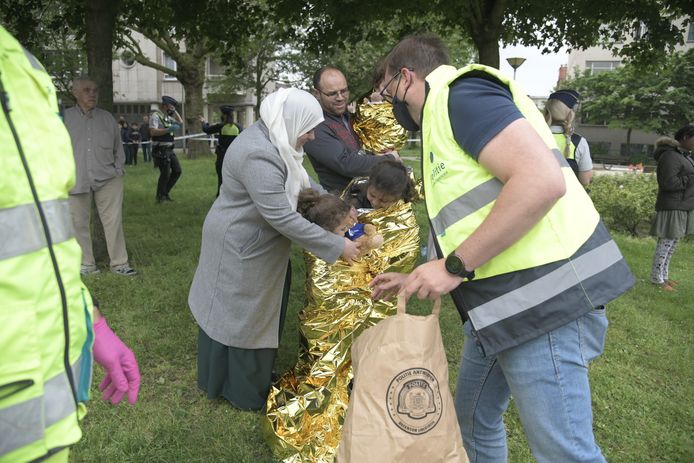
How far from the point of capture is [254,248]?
2.98 metres

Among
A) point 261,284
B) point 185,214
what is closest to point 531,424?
point 261,284

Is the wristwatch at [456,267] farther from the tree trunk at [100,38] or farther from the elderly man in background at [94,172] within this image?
the tree trunk at [100,38]

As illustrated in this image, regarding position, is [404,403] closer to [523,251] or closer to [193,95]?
[523,251]

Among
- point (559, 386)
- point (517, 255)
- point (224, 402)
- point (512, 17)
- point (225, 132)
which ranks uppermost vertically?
point (512, 17)

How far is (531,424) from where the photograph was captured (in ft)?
5.79

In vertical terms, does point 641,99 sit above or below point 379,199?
above

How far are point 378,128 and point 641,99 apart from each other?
127ft

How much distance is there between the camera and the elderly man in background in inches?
222

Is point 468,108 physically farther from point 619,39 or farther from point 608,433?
point 619,39

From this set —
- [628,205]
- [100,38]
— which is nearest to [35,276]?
[100,38]

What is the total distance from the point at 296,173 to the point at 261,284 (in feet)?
2.07

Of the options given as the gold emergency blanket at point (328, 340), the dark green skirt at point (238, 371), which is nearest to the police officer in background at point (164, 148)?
the dark green skirt at point (238, 371)

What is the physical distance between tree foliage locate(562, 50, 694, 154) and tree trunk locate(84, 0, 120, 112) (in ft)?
108

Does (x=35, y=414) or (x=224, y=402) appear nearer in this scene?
(x=35, y=414)
